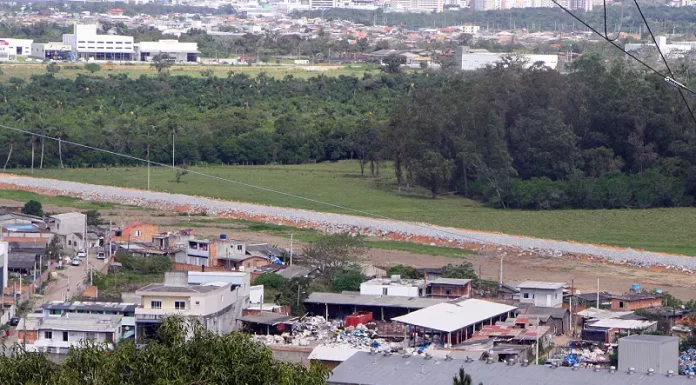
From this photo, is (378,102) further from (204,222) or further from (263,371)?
(263,371)

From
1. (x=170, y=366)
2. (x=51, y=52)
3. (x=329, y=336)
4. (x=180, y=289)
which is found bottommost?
(x=329, y=336)

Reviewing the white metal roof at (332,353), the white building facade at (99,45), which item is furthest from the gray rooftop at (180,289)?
the white building facade at (99,45)

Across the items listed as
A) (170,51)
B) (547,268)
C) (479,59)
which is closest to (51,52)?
(170,51)

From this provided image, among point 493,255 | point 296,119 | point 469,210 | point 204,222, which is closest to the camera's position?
point 493,255

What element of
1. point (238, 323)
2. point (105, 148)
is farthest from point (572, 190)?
point (238, 323)

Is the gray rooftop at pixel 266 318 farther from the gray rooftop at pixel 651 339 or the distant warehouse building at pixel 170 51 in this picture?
the distant warehouse building at pixel 170 51

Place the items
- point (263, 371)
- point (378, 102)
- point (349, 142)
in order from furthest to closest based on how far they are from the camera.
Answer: point (378, 102) → point (349, 142) → point (263, 371)

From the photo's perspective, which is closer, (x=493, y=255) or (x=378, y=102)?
Answer: (x=493, y=255)

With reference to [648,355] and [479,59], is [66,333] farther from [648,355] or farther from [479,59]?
[479,59]
